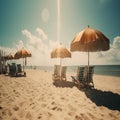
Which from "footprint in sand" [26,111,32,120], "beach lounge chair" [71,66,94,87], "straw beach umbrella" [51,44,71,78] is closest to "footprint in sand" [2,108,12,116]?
"footprint in sand" [26,111,32,120]

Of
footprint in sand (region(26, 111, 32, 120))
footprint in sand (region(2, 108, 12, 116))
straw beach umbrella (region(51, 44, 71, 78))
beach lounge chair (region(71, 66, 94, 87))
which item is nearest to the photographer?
footprint in sand (region(26, 111, 32, 120))

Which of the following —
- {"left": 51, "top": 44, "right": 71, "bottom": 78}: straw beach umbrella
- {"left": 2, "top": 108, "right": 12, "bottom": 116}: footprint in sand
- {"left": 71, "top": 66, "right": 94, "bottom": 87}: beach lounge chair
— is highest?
{"left": 51, "top": 44, "right": 71, "bottom": 78}: straw beach umbrella

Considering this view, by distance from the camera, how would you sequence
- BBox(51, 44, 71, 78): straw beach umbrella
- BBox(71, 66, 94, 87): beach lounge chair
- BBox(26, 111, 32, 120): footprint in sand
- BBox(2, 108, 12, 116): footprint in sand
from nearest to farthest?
BBox(26, 111, 32, 120): footprint in sand
BBox(2, 108, 12, 116): footprint in sand
BBox(71, 66, 94, 87): beach lounge chair
BBox(51, 44, 71, 78): straw beach umbrella

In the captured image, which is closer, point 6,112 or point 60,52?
point 6,112

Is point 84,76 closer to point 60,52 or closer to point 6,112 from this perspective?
point 60,52

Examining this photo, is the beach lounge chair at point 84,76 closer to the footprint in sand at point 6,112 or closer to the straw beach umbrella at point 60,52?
the straw beach umbrella at point 60,52

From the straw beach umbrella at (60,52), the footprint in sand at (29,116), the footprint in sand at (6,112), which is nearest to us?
the footprint in sand at (29,116)

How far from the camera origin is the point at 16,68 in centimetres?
1391

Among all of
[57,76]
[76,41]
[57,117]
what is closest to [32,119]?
[57,117]

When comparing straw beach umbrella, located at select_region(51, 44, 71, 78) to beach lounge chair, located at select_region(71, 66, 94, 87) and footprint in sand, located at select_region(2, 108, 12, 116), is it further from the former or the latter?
footprint in sand, located at select_region(2, 108, 12, 116)

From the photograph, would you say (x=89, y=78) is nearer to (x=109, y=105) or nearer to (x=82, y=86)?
(x=82, y=86)

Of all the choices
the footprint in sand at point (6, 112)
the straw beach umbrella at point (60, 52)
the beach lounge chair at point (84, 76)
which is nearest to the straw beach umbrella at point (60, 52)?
the straw beach umbrella at point (60, 52)

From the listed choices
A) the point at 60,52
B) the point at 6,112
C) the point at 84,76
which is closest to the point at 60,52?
the point at 60,52

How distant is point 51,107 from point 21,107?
942 mm
